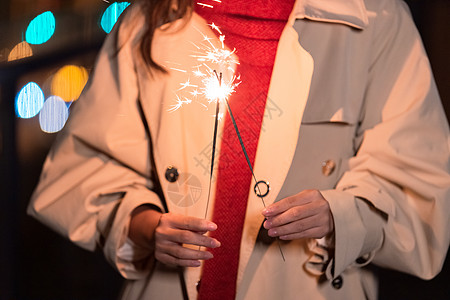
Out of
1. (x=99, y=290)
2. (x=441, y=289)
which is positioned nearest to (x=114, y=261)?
(x=99, y=290)

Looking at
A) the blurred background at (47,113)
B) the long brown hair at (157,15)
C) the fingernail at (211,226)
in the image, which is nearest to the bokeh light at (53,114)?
the blurred background at (47,113)

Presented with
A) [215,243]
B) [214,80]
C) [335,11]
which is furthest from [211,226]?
[335,11]

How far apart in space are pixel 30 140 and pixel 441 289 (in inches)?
21.5

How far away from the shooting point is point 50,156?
1.86 feet

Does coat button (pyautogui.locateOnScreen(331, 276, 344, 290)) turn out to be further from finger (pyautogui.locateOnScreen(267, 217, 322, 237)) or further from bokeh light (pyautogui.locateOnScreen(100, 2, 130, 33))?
bokeh light (pyautogui.locateOnScreen(100, 2, 130, 33))

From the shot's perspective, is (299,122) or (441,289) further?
(441,289)

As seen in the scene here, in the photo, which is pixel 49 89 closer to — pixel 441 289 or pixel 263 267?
pixel 263 267

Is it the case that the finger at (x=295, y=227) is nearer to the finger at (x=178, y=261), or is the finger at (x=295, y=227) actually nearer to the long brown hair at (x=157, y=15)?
the finger at (x=178, y=261)

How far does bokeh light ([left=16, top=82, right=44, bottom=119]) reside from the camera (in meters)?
0.58

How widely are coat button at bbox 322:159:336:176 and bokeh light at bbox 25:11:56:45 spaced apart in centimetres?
34

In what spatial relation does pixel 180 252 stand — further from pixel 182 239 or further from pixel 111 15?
pixel 111 15

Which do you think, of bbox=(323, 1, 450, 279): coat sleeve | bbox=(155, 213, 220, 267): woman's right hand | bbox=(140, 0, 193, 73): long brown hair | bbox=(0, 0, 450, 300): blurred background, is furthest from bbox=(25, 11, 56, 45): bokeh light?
bbox=(323, 1, 450, 279): coat sleeve

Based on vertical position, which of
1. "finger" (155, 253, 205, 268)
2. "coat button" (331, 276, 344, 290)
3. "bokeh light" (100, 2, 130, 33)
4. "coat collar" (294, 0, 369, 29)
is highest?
"bokeh light" (100, 2, 130, 33)

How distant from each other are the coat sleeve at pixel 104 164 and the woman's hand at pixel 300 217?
0.15 metres
